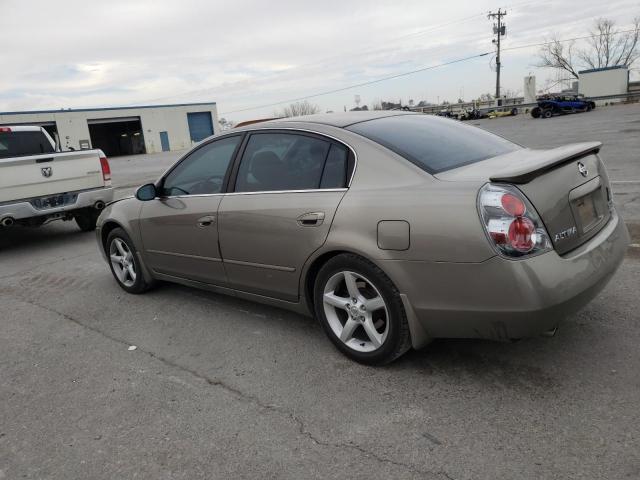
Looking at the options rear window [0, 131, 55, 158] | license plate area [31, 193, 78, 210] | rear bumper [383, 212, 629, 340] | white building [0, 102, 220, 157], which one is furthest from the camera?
white building [0, 102, 220, 157]

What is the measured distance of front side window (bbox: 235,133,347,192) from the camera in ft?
11.3

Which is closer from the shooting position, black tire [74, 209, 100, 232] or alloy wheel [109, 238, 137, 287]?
alloy wheel [109, 238, 137, 287]

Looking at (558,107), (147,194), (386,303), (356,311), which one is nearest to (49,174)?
(147,194)

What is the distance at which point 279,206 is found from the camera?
3574mm

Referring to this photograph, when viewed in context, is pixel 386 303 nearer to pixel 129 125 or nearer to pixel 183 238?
pixel 183 238

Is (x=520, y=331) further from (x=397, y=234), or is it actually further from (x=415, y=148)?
(x=415, y=148)

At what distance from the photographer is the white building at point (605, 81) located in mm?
46531

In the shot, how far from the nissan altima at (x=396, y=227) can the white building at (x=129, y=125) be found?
52.2m

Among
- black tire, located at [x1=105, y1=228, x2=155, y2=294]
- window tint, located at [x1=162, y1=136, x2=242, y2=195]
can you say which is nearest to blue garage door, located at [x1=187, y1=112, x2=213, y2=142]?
black tire, located at [x1=105, y1=228, x2=155, y2=294]

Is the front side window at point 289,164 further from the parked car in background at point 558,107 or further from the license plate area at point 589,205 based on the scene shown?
the parked car in background at point 558,107

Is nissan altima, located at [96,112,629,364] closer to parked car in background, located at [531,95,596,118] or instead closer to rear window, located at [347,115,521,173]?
rear window, located at [347,115,521,173]

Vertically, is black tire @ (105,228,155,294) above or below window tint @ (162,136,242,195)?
below

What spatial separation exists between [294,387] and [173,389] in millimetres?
762

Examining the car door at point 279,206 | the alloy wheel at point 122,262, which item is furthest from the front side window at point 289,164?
the alloy wheel at point 122,262
